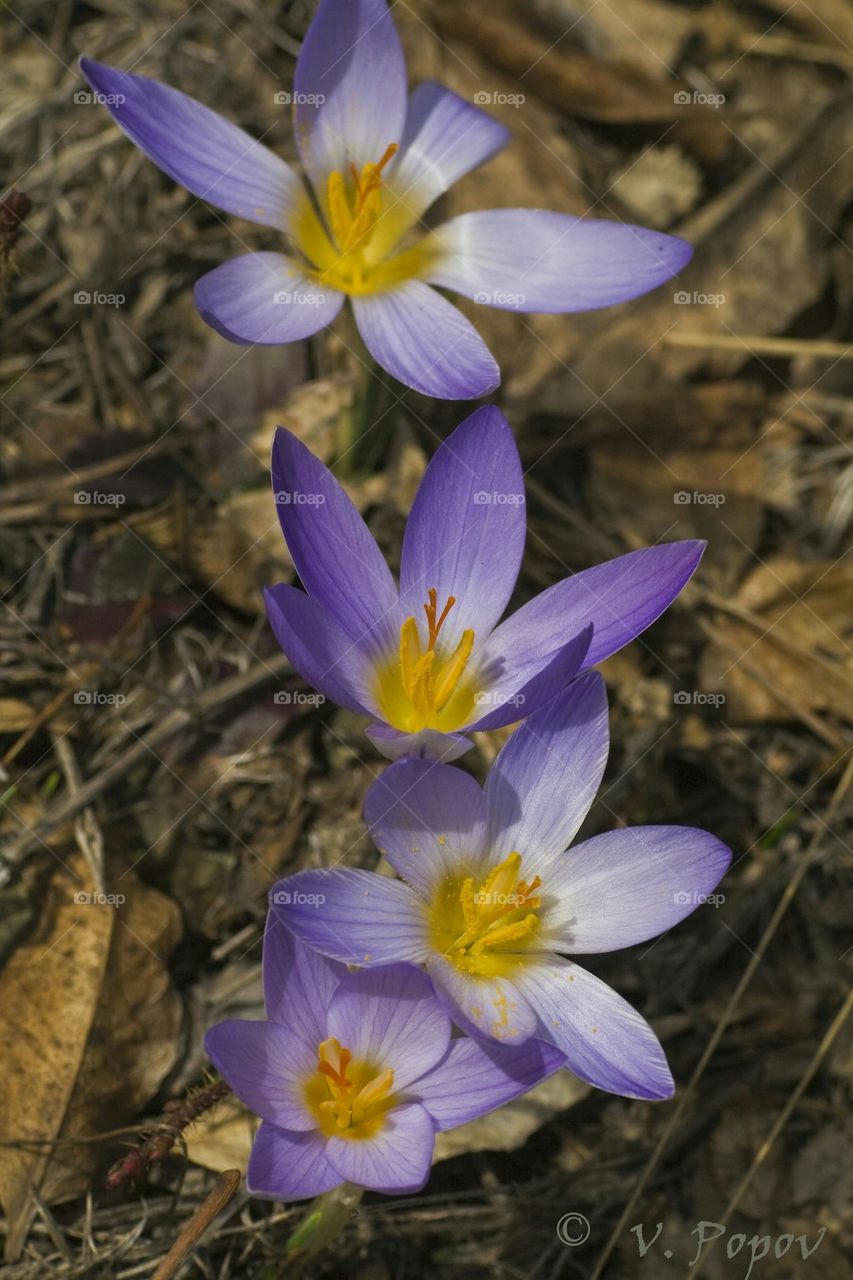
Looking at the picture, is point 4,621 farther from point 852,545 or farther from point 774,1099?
point 852,545

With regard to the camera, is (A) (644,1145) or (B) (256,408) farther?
(B) (256,408)

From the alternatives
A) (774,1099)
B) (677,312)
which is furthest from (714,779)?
(677,312)

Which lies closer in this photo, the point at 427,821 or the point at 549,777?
the point at 427,821
